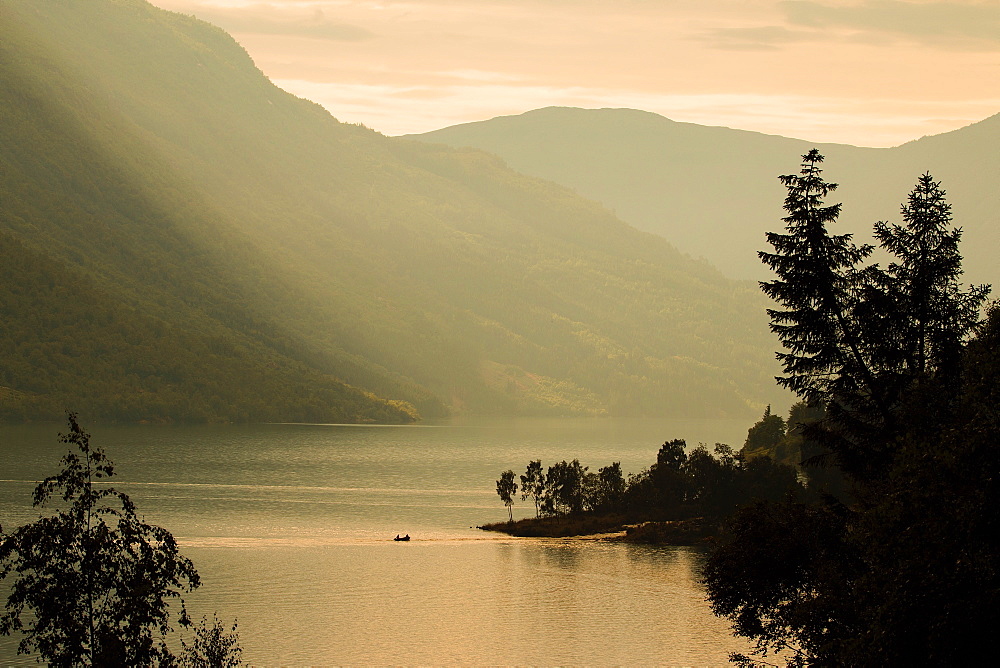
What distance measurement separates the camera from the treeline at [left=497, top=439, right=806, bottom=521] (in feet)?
477

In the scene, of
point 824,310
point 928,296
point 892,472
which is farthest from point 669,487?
point 892,472

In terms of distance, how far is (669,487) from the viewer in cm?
15038

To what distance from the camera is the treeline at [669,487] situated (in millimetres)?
145500

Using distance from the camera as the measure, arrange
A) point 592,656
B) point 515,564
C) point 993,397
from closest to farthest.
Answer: point 993,397, point 592,656, point 515,564

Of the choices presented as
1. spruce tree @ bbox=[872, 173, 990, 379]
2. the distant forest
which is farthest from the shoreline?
spruce tree @ bbox=[872, 173, 990, 379]

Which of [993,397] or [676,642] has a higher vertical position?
[993,397]

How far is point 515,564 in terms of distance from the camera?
395ft

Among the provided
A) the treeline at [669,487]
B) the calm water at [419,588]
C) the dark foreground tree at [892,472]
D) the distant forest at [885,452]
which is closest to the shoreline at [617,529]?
the treeline at [669,487]

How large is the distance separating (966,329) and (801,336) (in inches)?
260

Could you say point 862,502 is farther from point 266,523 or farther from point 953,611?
point 266,523

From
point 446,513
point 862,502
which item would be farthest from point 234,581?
point 862,502

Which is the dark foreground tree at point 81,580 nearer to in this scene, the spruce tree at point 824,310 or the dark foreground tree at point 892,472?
the dark foreground tree at point 892,472

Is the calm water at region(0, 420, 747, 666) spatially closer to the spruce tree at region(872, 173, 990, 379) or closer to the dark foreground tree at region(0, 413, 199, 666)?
the dark foreground tree at region(0, 413, 199, 666)

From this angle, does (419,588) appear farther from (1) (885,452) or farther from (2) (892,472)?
(2) (892,472)
